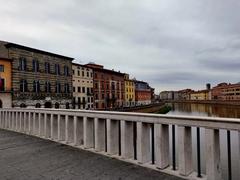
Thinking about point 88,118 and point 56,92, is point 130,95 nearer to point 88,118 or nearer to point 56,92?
point 56,92

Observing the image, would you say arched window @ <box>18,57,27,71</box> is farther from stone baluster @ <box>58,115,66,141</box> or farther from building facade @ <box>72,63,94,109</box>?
stone baluster @ <box>58,115,66,141</box>

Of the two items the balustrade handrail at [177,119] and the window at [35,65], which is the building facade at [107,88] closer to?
the window at [35,65]

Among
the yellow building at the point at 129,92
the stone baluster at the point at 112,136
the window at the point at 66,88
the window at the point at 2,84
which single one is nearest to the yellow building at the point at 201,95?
the yellow building at the point at 129,92

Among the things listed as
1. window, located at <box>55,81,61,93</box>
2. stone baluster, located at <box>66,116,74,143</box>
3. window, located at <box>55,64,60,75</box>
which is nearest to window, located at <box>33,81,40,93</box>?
window, located at <box>55,81,61,93</box>

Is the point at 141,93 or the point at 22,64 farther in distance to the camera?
the point at 141,93

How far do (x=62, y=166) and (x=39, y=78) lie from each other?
30.9 m

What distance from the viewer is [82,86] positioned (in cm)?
4359

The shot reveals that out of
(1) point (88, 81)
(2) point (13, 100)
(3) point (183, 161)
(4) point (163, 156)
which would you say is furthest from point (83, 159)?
(1) point (88, 81)

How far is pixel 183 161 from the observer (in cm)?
354

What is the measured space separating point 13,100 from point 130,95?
4431cm

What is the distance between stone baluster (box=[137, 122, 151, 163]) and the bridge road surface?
0.22m

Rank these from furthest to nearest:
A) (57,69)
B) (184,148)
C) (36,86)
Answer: (57,69) → (36,86) → (184,148)

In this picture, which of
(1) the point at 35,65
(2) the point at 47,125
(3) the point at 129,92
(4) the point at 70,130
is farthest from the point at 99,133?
(3) the point at 129,92

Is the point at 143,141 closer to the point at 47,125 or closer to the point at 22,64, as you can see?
the point at 47,125
